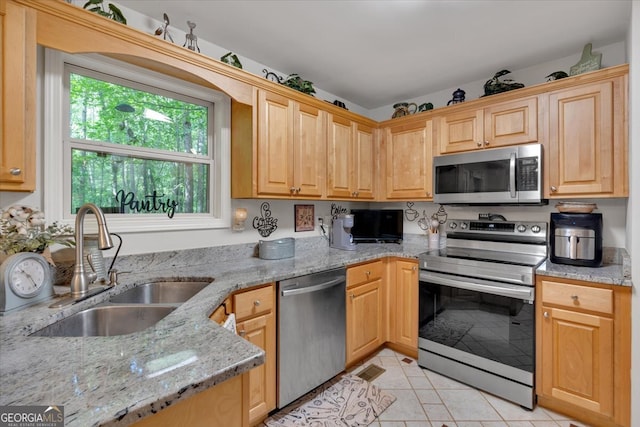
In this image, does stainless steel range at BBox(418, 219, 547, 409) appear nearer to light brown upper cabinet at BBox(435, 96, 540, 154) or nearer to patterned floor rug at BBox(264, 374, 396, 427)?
patterned floor rug at BBox(264, 374, 396, 427)

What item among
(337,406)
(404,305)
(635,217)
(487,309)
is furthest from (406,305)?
(635,217)

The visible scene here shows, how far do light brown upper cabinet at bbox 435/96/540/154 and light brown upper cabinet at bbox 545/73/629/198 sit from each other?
130 millimetres

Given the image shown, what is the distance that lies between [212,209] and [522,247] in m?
2.48

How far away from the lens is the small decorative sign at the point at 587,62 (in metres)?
1.99

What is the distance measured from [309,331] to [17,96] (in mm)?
1864

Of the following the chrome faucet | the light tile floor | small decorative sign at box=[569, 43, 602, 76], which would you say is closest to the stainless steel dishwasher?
the light tile floor

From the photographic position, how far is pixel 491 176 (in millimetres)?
2264

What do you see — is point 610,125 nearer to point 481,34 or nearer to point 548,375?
point 481,34

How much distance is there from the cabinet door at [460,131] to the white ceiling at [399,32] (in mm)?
400

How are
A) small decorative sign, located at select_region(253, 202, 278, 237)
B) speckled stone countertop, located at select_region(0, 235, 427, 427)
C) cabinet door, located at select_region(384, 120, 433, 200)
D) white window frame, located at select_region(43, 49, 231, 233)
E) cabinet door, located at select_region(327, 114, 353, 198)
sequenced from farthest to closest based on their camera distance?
cabinet door, located at select_region(384, 120, 433, 200) < cabinet door, located at select_region(327, 114, 353, 198) < small decorative sign, located at select_region(253, 202, 278, 237) < white window frame, located at select_region(43, 49, 231, 233) < speckled stone countertop, located at select_region(0, 235, 427, 427)

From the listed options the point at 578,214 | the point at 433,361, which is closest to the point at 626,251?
the point at 578,214

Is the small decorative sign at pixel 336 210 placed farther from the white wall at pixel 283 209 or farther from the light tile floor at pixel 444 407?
the light tile floor at pixel 444 407

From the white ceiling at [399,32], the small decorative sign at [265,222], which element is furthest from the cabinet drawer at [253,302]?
the white ceiling at [399,32]

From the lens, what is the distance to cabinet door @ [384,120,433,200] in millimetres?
2660
